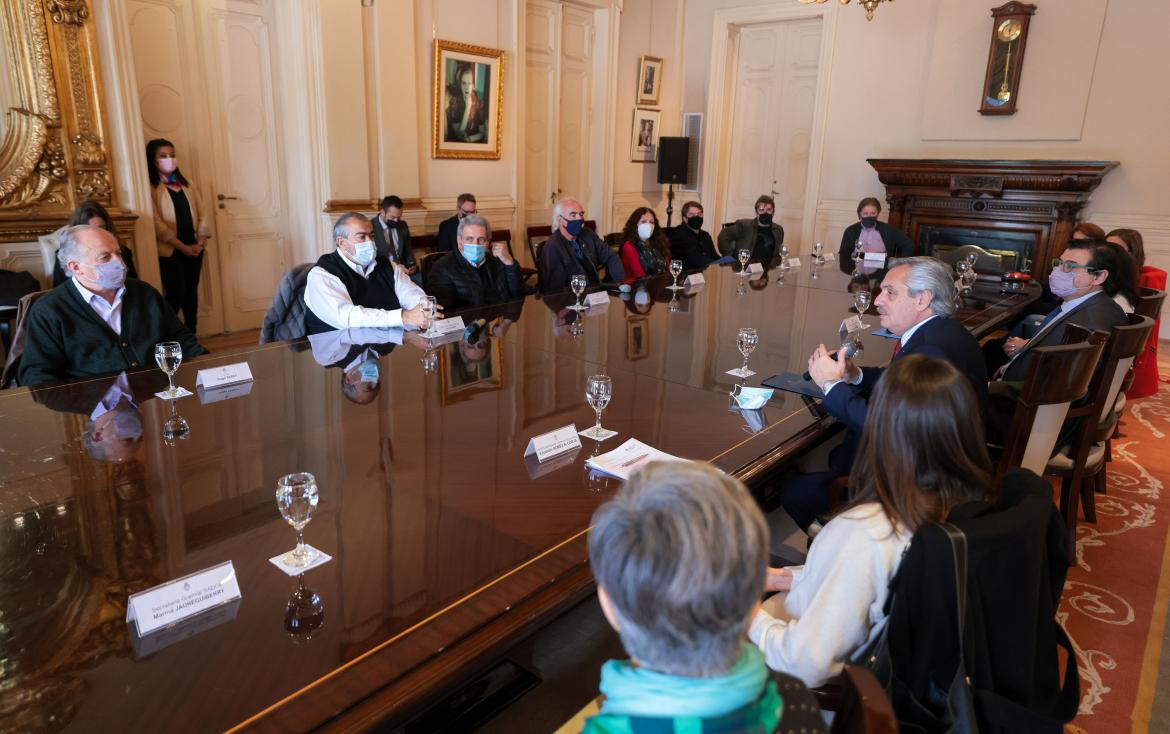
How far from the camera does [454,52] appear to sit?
648 centimetres

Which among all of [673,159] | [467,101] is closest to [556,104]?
[467,101]

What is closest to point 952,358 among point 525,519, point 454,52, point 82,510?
point 525,519

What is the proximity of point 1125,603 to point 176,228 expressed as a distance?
5771 mm

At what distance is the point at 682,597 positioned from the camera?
2.49ft

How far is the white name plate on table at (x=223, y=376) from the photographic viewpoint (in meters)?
2.25

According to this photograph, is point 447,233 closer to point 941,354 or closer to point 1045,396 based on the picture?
point 941,354

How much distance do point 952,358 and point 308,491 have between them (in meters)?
1.92

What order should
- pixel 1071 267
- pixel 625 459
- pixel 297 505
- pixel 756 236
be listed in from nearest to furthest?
pixel 297 505 < pixel 625 459 < pixel 1071 267 < pixel 756 236

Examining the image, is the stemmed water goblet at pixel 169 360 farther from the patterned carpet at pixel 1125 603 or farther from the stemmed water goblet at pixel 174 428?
the patterned carpet at pixel 1125 603

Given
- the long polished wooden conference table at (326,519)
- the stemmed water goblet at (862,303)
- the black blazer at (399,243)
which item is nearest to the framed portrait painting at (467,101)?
the black blazer at (399,243)

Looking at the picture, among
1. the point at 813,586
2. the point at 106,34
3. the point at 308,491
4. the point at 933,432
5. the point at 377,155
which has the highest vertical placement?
the point at 106,34

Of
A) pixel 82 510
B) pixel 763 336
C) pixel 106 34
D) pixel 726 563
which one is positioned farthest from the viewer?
pixel 106 34

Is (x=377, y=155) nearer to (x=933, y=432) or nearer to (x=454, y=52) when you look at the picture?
(x=454, y=52)

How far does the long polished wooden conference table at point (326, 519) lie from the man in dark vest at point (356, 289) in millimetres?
403
